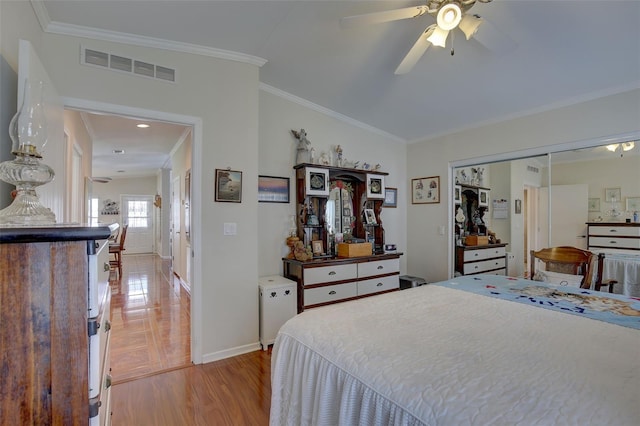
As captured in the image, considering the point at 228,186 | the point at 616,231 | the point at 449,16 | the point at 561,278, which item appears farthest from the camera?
the point at 616,231

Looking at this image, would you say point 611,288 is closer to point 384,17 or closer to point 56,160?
point 384,17

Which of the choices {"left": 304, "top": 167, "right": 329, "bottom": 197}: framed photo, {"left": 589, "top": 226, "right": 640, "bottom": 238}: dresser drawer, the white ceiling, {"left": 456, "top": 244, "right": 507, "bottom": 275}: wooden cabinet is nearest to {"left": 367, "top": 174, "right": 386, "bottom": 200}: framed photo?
{"left": 304, "top": 167, "right": 329, "bottom": 197}: framed photo

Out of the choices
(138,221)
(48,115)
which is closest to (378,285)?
(48,115)

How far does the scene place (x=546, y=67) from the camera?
8.53 ft

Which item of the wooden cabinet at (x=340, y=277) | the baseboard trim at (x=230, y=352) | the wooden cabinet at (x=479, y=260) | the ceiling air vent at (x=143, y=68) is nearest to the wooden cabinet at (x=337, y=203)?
the wooden cabinet at (x=340, y=277)

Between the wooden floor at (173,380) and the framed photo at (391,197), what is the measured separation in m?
2.71

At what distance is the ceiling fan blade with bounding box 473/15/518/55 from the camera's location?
1.81m

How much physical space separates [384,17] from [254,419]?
2628mm

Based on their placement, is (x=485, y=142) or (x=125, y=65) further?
(x=485, y=142)

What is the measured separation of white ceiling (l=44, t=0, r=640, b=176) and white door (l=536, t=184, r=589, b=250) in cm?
95

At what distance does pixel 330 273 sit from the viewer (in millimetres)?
3260

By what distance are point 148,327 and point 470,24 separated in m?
4.09

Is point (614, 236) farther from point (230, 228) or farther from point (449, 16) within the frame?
point (230, 228)

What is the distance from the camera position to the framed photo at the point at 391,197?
4461mm
